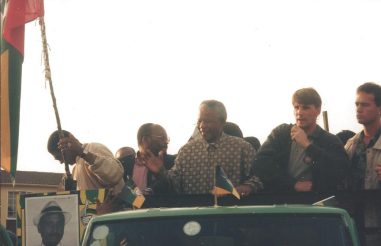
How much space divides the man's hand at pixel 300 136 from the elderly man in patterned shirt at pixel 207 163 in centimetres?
42

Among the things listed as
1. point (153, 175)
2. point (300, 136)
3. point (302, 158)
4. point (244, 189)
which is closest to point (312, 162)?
point (302, 158)

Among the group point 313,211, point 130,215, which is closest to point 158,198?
point 130,215

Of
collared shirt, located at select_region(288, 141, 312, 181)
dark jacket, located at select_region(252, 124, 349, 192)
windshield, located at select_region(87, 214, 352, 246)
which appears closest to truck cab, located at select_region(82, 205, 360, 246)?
windshield, located at select_region(87, 214, 352, 246)

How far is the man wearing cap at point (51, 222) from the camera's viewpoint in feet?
26.8

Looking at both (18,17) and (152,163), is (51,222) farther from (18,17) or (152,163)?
(18,17)

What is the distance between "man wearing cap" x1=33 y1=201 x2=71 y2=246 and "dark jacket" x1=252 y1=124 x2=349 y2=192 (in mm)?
1706

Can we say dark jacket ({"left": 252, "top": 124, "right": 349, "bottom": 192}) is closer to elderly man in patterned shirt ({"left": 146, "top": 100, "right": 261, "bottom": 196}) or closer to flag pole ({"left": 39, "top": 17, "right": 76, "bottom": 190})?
elderly man in patterned shirt ({"left": 146, "top": 100, "right": 261, "bottom": 196})

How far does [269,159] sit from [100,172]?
5.08 feet

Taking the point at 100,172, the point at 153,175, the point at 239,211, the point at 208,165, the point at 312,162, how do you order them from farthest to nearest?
the point at 153,175 → the point at 100,172 → the point at 208,165 → the point at 312,162 → the point at 239,211

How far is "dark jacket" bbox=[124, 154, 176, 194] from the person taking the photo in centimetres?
862

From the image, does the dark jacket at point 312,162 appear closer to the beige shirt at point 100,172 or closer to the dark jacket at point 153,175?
the dark jacket at point 153,175

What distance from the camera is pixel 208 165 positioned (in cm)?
862

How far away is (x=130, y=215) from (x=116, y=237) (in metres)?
0.18

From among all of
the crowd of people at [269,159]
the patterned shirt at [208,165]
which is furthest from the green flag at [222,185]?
the patterned shirt at [208,165]
